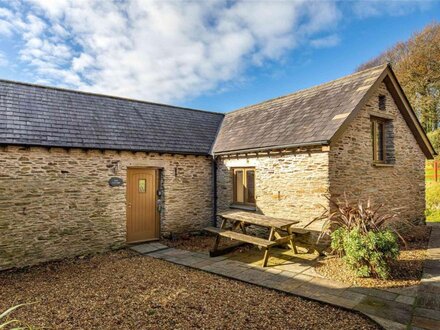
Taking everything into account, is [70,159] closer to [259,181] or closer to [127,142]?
[127,142]

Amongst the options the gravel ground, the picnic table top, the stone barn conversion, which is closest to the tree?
the stone barn conversion

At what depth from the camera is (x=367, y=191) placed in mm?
8805

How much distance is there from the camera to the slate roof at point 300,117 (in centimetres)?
805

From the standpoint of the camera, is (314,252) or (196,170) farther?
(196,170)

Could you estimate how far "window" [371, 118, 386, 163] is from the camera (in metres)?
9.55

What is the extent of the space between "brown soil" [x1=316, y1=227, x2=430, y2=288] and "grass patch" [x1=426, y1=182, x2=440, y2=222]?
7.35m

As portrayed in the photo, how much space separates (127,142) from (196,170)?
9.68ft

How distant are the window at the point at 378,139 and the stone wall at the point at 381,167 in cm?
26

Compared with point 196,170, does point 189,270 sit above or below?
below

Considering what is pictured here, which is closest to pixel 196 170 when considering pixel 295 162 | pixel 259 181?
pixel 259 181

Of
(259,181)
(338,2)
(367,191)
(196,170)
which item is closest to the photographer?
(338,2)

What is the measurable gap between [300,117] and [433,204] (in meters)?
10.9

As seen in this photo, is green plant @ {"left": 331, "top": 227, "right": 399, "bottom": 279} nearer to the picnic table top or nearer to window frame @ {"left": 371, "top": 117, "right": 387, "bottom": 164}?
the picnic table top

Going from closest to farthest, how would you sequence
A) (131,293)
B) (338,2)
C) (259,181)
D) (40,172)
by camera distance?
(131,293) < (40,172) < (338,2) < (259,181)
